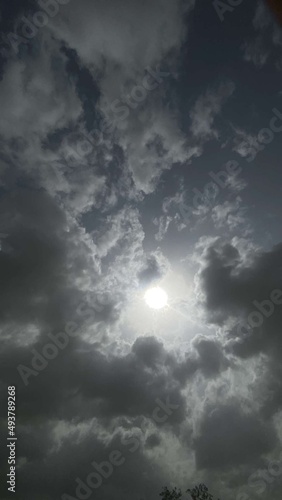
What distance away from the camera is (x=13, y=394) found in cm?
2122

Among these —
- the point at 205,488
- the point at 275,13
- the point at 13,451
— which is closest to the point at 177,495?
the point at 205,488

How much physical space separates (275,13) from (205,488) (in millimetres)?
76705

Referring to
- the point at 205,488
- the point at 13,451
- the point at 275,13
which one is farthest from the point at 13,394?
the point at 205,488

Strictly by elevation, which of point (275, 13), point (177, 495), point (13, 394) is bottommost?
point (177, 495)

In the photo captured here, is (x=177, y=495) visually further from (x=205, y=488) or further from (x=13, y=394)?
(x=13, y=394)

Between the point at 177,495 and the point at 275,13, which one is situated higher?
the point at 275,13

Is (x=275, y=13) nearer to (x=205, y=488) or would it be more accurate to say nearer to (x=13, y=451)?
(x=13, y=451)

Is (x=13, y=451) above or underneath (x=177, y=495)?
above

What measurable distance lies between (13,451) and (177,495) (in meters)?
55.6

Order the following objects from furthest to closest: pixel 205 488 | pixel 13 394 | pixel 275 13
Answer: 1. pixel 205 488
2. pixel 13 394
3. pixel 275 13

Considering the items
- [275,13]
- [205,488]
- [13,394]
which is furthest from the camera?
[205,488]

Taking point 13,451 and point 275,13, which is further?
point 13,451

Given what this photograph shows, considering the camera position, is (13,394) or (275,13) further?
(13,394)

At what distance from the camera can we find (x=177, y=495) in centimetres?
5853
